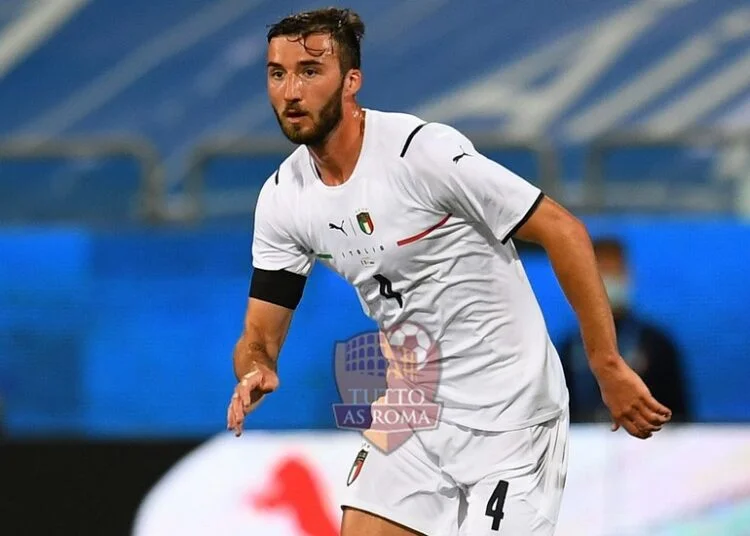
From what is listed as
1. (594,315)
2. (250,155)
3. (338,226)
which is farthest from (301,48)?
(250,155)

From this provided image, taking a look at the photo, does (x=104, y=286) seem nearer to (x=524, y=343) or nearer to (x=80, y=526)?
(x=80, y=526)

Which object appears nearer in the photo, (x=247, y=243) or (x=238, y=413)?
A: (x=238, y=413)

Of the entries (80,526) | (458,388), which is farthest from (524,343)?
(80,526)

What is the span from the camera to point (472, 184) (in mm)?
3258

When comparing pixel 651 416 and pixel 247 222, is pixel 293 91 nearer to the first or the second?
pixel 651 416

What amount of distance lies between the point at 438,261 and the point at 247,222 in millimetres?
3353

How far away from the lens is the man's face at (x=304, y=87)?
334cm

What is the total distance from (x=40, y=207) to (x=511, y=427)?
446 cm

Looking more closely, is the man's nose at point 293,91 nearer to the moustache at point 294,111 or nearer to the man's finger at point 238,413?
the moustache at point 294,111

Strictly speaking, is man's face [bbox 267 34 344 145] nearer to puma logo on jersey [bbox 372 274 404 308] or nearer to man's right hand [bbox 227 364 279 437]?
puma logo on jersey [bbox 372 274 404 308]

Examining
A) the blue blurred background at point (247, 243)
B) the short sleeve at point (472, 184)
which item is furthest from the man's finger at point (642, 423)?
the blue blurred background at point (247, 243)

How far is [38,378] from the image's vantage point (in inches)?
249

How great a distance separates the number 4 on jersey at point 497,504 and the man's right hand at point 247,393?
2.03ft

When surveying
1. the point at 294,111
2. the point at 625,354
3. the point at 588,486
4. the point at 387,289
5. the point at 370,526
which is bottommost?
the point at 370,526
